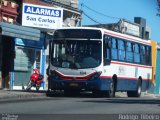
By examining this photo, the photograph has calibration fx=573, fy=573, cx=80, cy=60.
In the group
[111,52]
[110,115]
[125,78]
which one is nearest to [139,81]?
[125,78]

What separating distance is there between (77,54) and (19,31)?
611 centimetres

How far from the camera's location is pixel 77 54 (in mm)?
29266

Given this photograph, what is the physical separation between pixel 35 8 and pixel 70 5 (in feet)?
27.0

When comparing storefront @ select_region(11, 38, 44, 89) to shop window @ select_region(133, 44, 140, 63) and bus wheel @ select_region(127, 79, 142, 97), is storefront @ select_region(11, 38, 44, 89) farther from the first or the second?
shop window @ select_region(133, 44, 140, 63)

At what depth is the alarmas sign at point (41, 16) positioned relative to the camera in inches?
1443

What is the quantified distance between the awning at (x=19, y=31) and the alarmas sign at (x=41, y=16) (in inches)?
24.0

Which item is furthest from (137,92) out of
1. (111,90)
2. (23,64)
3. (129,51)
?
(23,64)

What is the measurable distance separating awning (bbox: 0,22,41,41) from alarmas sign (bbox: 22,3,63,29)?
61cm

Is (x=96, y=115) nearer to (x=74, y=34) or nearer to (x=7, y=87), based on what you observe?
(x=74, y=34)

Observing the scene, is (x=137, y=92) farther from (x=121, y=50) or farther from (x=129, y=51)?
(x=121, y=50)

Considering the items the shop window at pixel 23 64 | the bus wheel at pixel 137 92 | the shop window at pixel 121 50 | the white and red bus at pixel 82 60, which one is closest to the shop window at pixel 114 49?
the white and red bus at pixel 82 60

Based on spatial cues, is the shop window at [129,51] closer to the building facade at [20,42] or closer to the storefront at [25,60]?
the building facade at [20,42]

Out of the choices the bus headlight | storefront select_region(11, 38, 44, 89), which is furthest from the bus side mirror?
storefront select_region(11, 38, 44, 89)

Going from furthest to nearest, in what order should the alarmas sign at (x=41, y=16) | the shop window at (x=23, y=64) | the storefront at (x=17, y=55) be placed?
the shop window at (x=23, y=64)
the alarmas sign at (x=41, y=16)
the storefront at (x=17, y=55)
